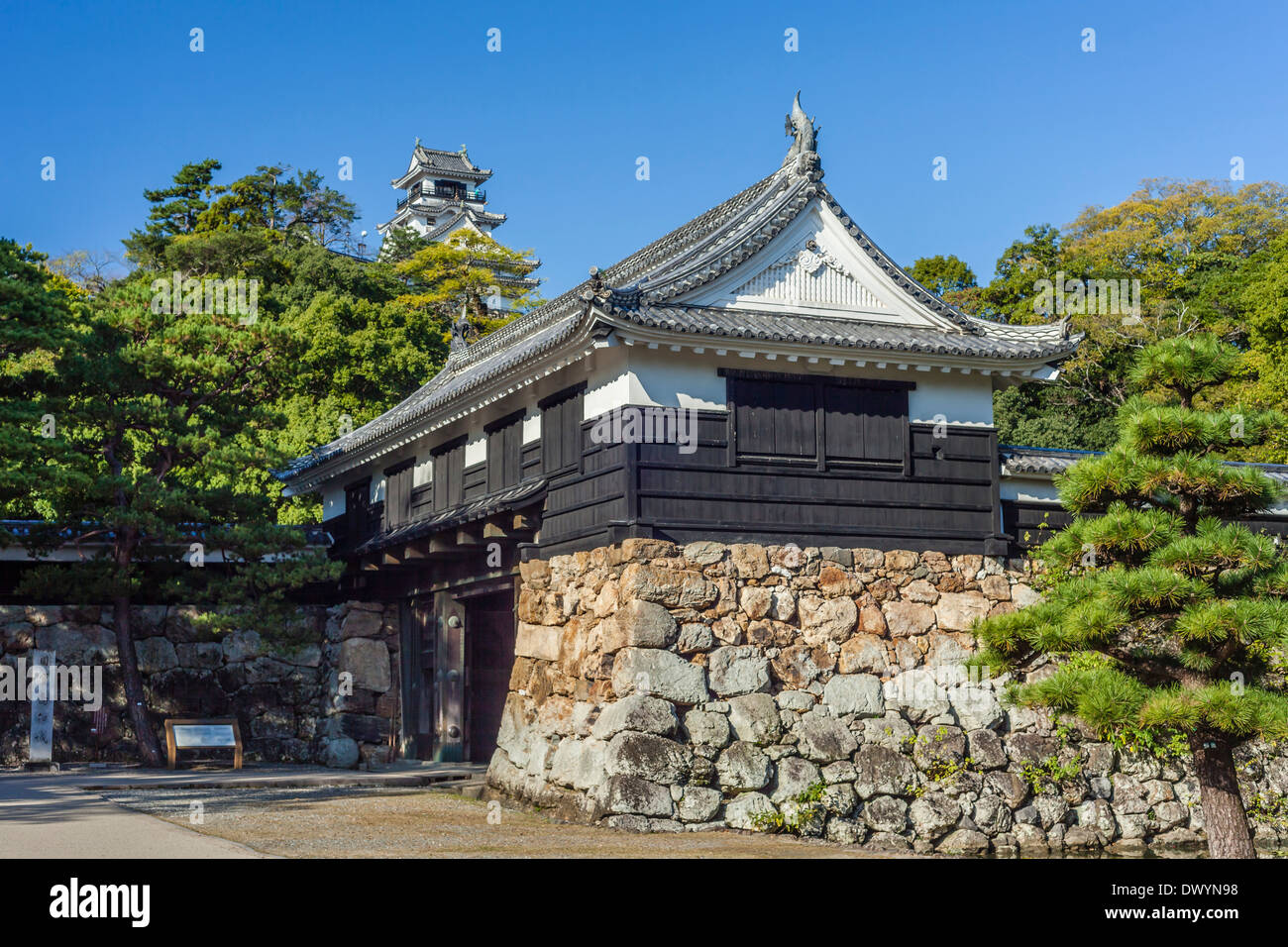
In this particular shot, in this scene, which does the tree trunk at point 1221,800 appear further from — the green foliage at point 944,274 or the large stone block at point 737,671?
the green foliage at point 944,274

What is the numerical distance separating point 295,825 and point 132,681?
420 inches

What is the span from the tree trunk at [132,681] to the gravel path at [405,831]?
5.44 m

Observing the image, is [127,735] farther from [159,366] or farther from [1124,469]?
[1124,469]

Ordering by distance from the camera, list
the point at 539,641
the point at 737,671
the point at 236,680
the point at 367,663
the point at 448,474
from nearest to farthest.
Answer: the point at 737,671 < the point at 539,641 < the point at 448,474 < the point at 236,680 < the point at 367,663

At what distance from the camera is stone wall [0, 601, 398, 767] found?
23.0 meters

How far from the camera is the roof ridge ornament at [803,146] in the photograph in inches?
725

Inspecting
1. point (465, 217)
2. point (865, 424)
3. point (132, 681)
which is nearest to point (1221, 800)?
point (865, 424)

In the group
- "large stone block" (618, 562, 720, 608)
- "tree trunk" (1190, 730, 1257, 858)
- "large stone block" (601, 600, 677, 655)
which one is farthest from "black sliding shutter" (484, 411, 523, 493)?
"tree trunk" (1190, 730, 1257, 858)

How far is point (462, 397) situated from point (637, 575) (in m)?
5.22

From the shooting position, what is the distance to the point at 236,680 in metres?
24.4

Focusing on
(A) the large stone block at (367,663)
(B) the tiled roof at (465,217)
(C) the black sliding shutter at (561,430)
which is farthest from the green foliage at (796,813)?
(B) the tiled roof at (465,217)

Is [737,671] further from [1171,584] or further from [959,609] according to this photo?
[1171,584]

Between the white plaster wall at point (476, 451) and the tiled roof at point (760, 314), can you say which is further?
the white plaster wall at point (476, 451)

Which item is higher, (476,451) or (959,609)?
(476,451)
